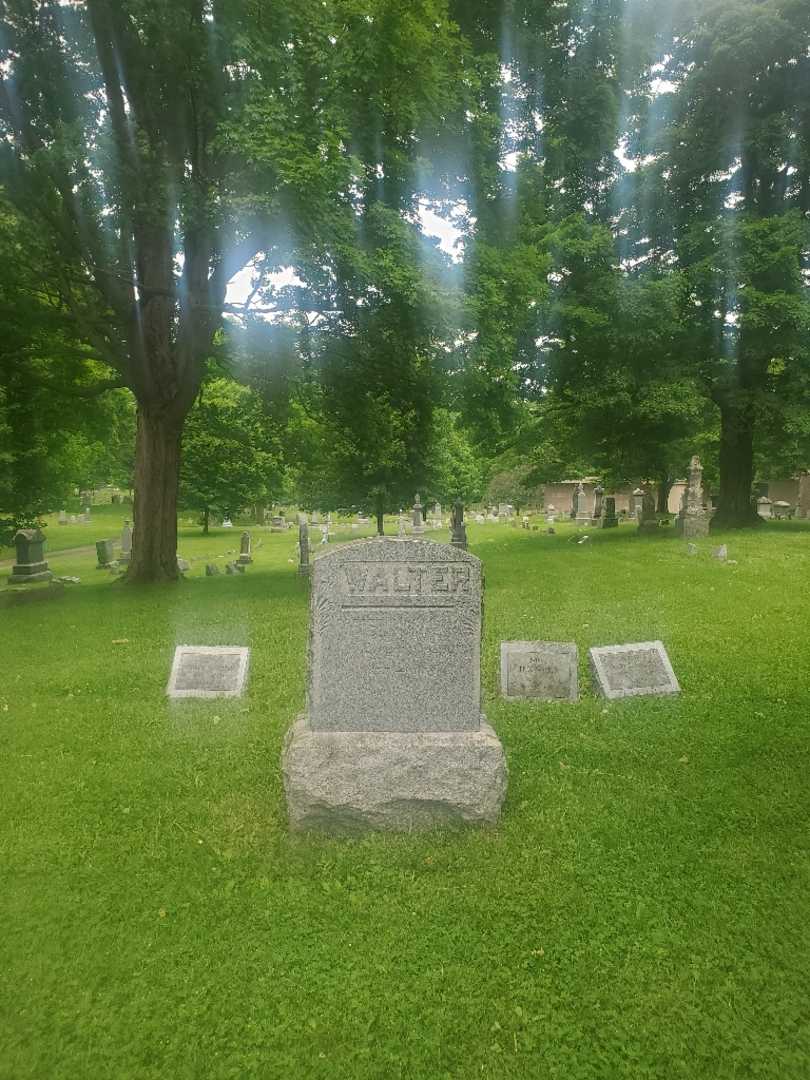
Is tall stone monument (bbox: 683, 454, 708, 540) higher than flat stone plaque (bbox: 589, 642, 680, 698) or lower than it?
higher

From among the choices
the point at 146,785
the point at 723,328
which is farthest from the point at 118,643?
the point at 723,328

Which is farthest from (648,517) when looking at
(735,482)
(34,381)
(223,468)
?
(223,468)

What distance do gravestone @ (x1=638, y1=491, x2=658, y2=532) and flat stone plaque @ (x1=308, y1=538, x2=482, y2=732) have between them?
2074 centimetres

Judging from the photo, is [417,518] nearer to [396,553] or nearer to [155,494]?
[155,494]

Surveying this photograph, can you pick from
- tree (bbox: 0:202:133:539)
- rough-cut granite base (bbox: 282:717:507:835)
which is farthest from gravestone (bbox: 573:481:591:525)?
rough-cut granite base (bbox: 282:717:507:835)

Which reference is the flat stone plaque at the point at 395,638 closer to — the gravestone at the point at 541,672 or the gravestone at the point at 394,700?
the gravestone at the point at 394,700

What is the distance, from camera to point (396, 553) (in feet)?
15.6

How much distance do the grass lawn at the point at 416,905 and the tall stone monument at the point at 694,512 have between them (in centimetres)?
1432

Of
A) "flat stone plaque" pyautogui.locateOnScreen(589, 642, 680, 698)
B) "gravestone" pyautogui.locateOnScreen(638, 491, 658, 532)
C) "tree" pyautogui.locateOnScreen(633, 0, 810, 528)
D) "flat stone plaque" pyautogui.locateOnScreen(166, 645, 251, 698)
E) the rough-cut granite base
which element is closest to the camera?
the rough-cut granite base

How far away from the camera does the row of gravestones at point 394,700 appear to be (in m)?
4.71

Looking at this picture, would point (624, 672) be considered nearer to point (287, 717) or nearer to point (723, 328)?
point (287, 717)

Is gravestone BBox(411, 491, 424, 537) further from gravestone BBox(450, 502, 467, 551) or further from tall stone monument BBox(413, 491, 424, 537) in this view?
gravestone BBox(450, 502, 467, 551)

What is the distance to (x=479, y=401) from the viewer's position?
1658 cm

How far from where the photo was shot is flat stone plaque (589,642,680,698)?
734 cm
